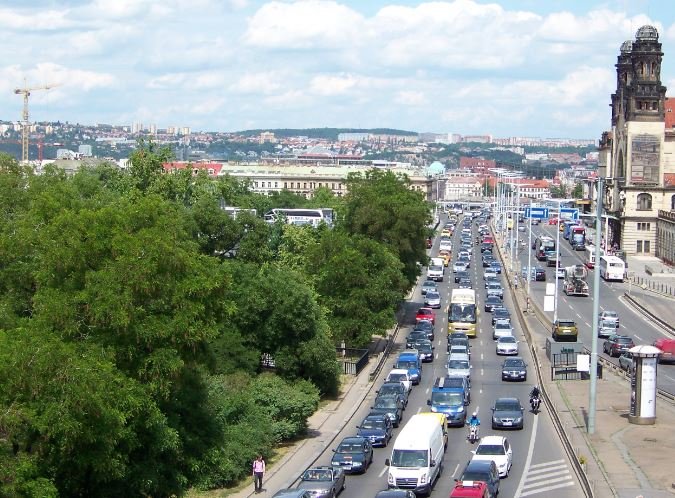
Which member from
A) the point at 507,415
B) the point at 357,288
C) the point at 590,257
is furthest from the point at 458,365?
the point at 590,257

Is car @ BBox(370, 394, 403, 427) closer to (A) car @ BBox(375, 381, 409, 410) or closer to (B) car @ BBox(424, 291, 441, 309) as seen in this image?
(A) car @ BBox(375, 381, 409, 410)

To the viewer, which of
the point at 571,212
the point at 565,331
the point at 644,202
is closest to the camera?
the point at 565,331

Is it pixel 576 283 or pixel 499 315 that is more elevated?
pixel 576 283

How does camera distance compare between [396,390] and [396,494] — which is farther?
[396,390]

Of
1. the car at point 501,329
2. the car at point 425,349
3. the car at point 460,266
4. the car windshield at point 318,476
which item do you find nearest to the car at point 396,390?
the car at point 425,349

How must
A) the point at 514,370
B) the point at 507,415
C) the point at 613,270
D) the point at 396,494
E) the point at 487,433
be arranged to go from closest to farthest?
the point at 396,494 → the point at 487,433 → the point at 507,415 → the point at 514,370 → the point at 613,270

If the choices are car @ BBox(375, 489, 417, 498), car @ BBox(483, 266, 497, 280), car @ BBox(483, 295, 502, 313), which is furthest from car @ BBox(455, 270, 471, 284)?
car @ BBox(375, 489, 417, 498)

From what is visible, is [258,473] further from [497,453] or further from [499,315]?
[499,315]

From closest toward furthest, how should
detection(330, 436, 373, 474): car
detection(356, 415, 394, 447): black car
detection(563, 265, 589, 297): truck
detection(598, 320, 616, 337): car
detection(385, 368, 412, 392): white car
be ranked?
detection(330, 436, 373, 474): car < detection(356, 415, 394, 447): black car < detection(385, 368, 412, 392): white car < detection(598, 320, 616, 337): car < detection(563, 265, 589, 297): truck
